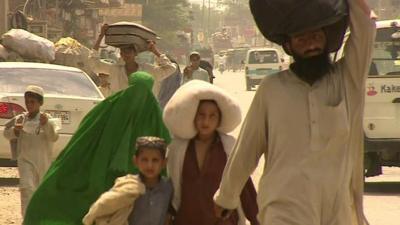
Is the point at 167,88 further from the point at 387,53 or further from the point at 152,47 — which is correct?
the point at 152,47

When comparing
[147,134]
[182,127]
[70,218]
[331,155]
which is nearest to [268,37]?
[331,155]

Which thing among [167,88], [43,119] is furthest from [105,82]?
[167,88]

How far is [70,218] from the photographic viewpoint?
20.7 feet

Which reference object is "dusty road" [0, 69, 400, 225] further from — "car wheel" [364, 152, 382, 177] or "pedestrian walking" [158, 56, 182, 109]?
"pedestrian walking" [158, 56, 182, 109]

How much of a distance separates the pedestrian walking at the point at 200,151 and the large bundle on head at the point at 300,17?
4.34ft

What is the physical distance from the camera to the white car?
11.9 m

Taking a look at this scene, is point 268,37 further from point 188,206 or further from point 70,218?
point 70,218

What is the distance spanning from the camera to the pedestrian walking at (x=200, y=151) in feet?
18.5

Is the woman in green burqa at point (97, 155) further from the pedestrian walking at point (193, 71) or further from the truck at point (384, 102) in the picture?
the pedestrian walking at point (193, 71)

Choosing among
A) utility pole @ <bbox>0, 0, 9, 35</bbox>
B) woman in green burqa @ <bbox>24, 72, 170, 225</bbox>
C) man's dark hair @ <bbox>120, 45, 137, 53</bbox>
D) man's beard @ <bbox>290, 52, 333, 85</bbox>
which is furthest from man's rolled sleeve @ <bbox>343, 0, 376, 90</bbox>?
utility pole @ <bbox>0, 0, 9, 35</bbox>

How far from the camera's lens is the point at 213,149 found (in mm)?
5719

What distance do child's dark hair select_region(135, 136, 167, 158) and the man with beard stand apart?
1.23 meters

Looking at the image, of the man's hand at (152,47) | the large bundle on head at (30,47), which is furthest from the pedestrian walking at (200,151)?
the large bundle on head at (30,47)

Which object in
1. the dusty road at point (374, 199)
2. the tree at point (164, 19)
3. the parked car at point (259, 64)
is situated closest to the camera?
the dusty road at point (374, 199)
